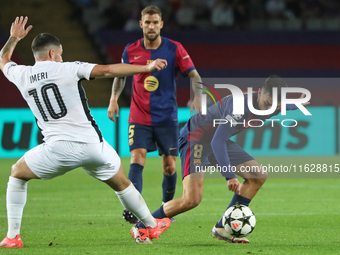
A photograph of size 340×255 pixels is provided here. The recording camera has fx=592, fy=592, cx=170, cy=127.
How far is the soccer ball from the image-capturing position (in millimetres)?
5375

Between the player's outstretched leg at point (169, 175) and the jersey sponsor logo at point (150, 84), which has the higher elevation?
the jersey sponsor logo at point (150, 84)

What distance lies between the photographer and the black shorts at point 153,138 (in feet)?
22.5

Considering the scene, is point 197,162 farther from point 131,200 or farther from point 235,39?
point 235,39

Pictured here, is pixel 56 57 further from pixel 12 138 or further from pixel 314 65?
pixel 314 65

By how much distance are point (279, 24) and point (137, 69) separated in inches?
638

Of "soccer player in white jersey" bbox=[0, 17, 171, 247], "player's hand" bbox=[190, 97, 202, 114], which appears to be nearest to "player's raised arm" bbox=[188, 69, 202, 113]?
"player's hand" bbox=[190, 97, 202, 114]

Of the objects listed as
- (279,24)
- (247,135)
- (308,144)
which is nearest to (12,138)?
(247,135)

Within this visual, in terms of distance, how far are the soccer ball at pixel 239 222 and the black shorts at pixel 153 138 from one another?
5.46 ft

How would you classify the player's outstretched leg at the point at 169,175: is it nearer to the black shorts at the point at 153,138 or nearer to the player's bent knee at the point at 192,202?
the black shorts at the point at 153,138

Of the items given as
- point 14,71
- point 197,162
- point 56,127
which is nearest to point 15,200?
point 56,127

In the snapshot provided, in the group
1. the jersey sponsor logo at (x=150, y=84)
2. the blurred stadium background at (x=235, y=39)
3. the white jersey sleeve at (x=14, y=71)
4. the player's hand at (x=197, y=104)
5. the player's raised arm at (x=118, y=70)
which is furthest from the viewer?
the blurred stadium background at (x=235, y=39)

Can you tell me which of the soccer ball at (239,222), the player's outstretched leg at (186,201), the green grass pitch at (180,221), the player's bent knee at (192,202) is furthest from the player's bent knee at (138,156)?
the soccer ball at (239,222)

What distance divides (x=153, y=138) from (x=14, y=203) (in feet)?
7.68

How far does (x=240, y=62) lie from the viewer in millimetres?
20328
